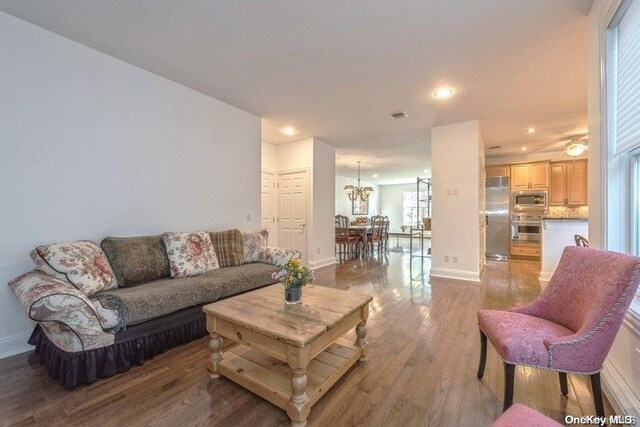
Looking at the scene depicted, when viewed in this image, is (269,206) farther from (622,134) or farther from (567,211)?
(567,211)

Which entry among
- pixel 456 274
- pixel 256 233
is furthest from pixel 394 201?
pixel 256 233

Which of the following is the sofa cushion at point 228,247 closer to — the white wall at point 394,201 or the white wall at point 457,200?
the white wall at point 457,200

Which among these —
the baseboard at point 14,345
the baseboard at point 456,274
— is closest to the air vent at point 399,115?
the baseboard at point 456,274

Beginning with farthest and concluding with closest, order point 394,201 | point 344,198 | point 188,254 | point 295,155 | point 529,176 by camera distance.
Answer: point 394,201
point 344,198
point 529,176
point 295,155
point 188,254

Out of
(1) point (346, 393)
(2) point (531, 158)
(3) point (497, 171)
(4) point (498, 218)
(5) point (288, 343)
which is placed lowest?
(1) point (346, 393)

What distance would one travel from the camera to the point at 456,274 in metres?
4.52

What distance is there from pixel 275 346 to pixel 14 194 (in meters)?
2.38

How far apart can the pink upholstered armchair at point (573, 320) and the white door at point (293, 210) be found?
13.2 feet

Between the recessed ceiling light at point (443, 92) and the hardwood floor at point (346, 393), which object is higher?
the recessed ceiling light at point (443, 92)

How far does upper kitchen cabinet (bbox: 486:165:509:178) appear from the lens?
254 inches

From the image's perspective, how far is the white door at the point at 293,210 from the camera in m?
5.46

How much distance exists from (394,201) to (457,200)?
8.22 meters

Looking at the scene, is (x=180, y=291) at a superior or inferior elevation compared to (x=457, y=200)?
inferior

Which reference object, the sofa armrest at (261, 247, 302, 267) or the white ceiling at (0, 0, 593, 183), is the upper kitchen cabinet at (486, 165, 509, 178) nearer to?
the white ceiling at (0, 0, 593, 183)
